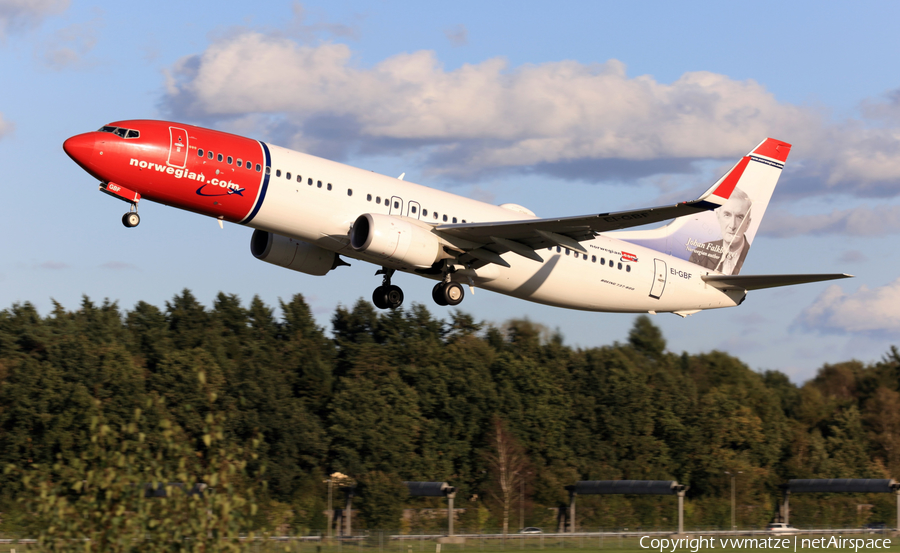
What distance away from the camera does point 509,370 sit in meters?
107

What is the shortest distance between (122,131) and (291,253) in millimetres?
7979

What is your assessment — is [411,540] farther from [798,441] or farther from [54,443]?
[798,441]

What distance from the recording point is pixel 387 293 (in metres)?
37.5

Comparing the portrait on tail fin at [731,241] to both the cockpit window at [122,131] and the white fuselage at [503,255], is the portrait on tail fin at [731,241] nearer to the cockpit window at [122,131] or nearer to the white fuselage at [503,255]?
the white fuselage at [503,255]

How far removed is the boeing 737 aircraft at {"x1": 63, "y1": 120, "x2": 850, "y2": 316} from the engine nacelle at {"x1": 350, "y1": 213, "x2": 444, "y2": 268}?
44 millimetres

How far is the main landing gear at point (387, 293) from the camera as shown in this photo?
37.4m

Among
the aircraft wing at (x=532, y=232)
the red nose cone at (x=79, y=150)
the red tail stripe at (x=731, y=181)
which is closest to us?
the red nose cone at (x=79, y=150)

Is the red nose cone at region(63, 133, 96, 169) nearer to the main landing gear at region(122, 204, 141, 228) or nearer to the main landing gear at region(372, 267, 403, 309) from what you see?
the main landing gear at region(122, 204, 141, 228)

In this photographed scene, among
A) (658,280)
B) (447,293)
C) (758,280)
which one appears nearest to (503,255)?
(447,293)

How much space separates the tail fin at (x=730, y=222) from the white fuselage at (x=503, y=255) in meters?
1.30
